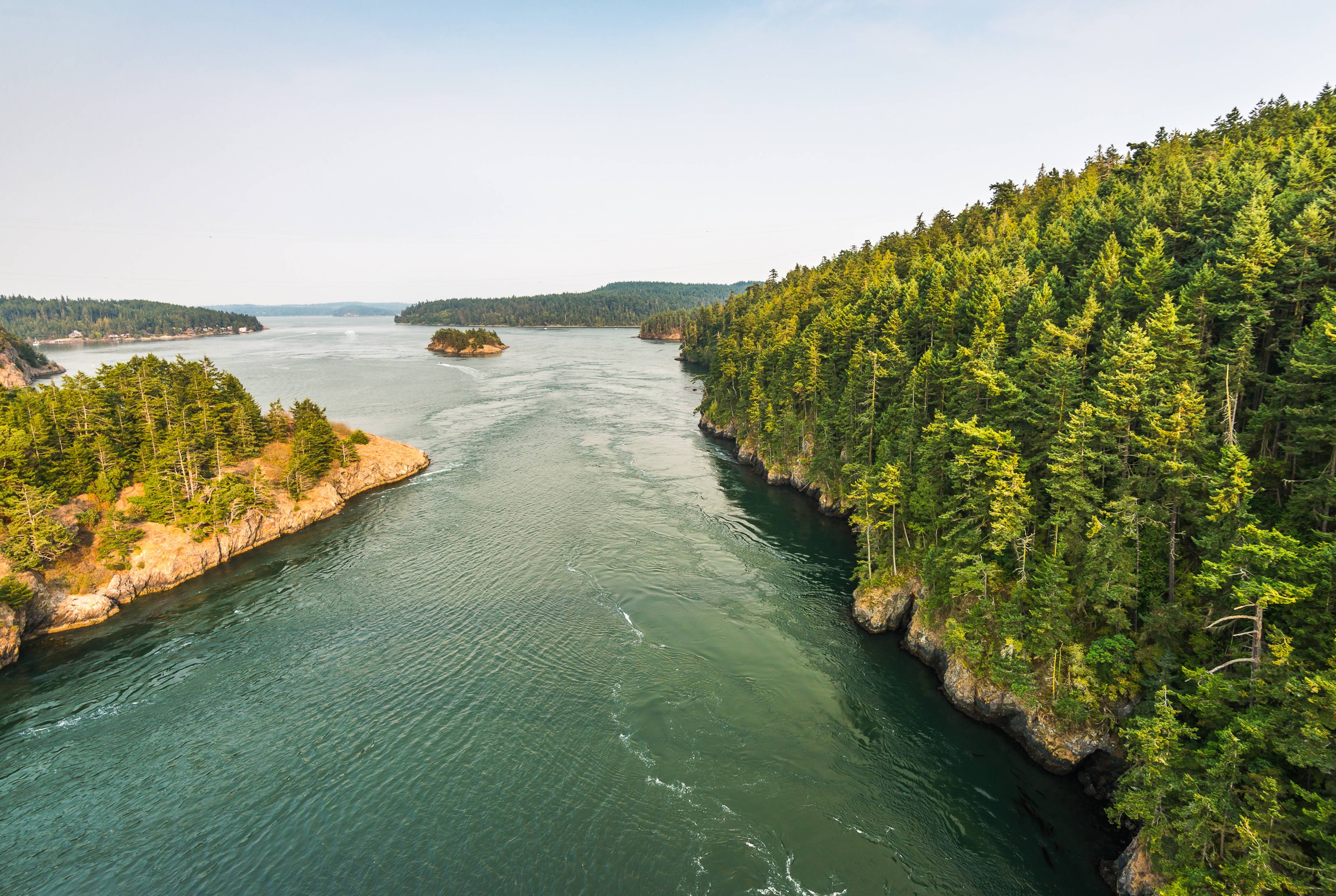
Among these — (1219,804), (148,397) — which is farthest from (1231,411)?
(148,397)

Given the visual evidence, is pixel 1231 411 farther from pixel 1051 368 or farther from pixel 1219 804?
pixel 1219 804

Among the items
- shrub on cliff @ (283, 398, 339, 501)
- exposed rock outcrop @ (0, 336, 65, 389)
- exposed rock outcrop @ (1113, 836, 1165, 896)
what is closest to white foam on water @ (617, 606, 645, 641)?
exposed rock outcrop @ (1113, 836, 1165, 896)

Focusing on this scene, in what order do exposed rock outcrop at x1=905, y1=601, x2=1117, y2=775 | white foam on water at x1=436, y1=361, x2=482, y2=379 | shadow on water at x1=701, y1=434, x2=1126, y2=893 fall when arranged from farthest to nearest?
white foam on water at x1=436, y1=361, x2=482, y2=379 → exposed rock outcrop at x1=905, y1=601, x2=1117, y2=775 → shadow on water at x1=701, y1=434, x2=1126, y2=893

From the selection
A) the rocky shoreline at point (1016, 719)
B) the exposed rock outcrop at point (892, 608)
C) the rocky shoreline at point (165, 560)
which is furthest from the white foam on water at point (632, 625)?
the rocky shoreline at point (165, 560)

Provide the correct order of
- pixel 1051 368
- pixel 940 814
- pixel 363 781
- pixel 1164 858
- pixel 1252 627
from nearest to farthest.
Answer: pixel 1164 858 < pixel 1252 627 < pixel 940 814 < pixel 363 781 < pixel 1051 368

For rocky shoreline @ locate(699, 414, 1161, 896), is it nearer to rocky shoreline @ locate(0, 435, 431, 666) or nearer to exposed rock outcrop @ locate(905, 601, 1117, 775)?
exposed rock outcrop @ locate(905, 601, 1117, 775)

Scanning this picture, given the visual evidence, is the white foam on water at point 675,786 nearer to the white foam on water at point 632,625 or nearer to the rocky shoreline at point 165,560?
the white foam on water at point 632,625
